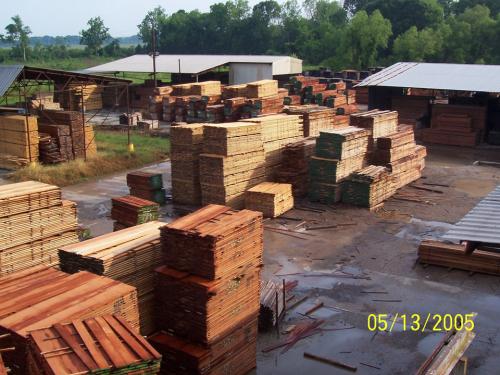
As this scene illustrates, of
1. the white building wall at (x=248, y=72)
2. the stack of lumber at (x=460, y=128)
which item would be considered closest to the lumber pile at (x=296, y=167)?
the stack of lumber at (x=460, y=128)

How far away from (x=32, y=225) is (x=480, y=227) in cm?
1018

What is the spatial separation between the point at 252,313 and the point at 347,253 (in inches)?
275

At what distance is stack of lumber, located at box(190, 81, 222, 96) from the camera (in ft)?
143

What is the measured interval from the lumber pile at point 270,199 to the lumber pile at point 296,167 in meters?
1.21

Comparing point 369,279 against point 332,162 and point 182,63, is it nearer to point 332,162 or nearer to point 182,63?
point 332,162

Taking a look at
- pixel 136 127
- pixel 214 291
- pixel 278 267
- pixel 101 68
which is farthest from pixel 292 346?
pixel 101 68

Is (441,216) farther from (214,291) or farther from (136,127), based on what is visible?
Result: (136,127)

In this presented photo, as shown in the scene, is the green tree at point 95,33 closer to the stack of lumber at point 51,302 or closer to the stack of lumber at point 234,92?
the stack of lumber at point 234,92

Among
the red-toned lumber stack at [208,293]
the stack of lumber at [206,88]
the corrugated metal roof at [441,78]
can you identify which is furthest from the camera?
the stack of lumber at [206,88]

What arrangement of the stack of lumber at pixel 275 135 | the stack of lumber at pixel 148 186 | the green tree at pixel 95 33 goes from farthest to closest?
the green tree at pixel 95 33
the stack of lumber at pixel 275 135
the stack of lumber at pixel 148 186

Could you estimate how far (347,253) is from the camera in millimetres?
17828

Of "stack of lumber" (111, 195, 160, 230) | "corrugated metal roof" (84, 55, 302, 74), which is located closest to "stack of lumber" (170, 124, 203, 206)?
"stack of lumber" (111, 195, 160, 230)

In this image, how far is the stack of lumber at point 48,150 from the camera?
1109 inches

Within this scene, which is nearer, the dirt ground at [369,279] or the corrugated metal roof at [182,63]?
the dirt ground at [369,279]
